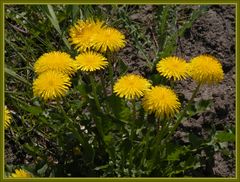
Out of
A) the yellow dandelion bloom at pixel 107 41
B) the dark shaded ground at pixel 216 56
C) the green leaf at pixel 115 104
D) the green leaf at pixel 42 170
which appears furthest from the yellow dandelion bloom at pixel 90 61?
the dark shaded ground at pixel 216 56

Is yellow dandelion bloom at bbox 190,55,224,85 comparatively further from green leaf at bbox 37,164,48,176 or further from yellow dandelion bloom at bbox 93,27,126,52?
green leaf at bbox 37,164,48,176

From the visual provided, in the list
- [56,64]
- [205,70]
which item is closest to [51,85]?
[56,64]

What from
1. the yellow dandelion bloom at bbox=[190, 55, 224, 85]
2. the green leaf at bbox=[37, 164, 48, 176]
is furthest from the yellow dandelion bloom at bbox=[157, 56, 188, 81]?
the green leaf at bbox=[37, 164, 48, 176]

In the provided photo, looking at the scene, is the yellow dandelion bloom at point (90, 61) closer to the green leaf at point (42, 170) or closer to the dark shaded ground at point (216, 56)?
the green leaf at point (42, 170)

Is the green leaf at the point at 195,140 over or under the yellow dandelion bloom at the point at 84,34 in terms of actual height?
under

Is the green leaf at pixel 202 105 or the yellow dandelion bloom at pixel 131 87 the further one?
the green leaf at pixel 202 105

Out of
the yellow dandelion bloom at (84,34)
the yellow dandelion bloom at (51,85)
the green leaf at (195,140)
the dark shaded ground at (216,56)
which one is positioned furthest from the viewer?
the dark shaded ground at (216,56)

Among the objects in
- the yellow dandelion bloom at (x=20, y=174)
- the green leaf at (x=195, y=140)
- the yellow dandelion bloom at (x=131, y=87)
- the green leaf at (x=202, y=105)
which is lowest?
the yellow dandelion bloom at (x=20, y=174)
